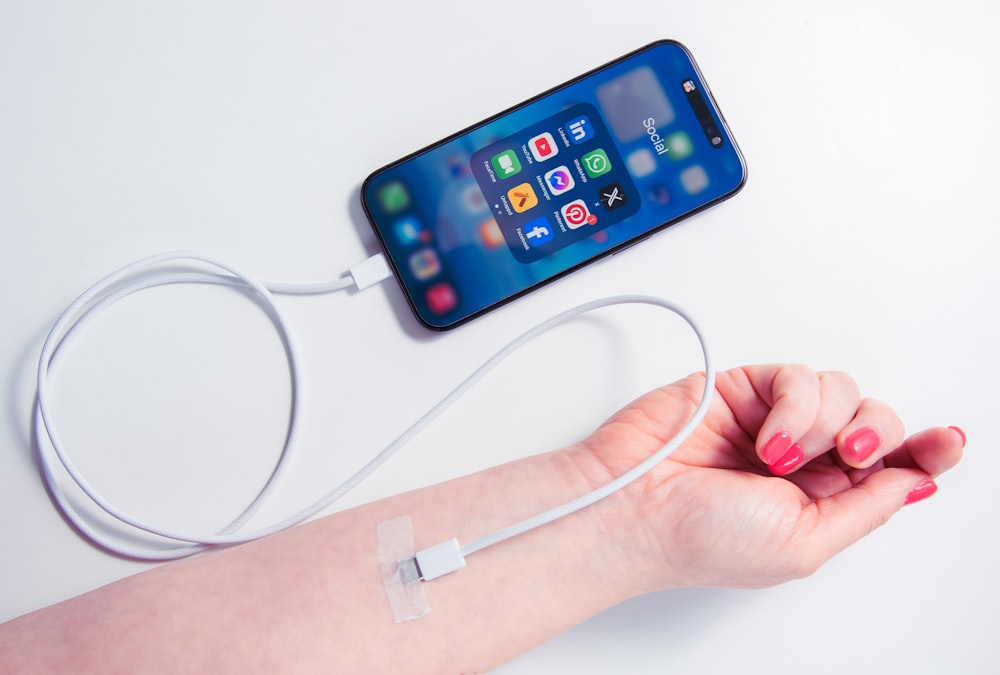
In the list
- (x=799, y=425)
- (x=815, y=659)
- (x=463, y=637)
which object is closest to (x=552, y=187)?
(x=799, y=425)

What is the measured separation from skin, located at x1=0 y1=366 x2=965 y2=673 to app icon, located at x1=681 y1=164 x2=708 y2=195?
18cm

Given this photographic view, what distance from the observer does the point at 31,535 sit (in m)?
0.67

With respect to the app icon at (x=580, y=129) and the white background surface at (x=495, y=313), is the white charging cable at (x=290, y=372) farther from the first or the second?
the app icon at (x=580, y=129)

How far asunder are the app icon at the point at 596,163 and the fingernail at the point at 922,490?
1.29 feet

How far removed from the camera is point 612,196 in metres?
0.73

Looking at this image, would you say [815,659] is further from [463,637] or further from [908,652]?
[463,637]

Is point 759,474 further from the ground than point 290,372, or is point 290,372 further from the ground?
point 290,372

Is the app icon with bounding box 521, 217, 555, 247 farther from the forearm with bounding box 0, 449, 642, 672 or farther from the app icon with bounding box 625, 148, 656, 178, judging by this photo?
the forearm with bounding box 0, 449, 642, 672

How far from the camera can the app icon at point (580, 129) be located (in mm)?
734

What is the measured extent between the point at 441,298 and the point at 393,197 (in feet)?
0.35

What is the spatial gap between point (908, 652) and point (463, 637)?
0.45 metres

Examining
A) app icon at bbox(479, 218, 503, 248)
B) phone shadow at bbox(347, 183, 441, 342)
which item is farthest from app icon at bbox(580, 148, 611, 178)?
phone shadow at bbox(347, 183, 441, 342)

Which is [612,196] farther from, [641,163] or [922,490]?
[922,490]

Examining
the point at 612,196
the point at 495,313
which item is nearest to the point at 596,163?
the point at 612,196
